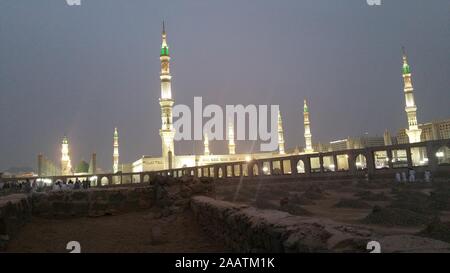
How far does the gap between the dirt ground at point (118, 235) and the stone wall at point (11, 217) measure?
0.60ft

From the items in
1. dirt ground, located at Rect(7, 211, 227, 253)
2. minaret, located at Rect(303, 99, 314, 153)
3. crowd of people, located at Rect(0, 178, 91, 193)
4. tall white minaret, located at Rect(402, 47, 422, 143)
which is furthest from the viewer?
minaret, located at Rect(303, 99, 314, 153)

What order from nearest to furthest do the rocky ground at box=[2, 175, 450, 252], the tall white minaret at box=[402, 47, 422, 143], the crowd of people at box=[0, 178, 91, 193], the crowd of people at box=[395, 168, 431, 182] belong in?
the rocky ground at box=[2, 175, 450, 252], the crowd of people at box=[395, 168, 431, 182], the crowd of people at box=[0, 178, 91, 193], the tall white minaret at box=[402, 47, 422, 143]

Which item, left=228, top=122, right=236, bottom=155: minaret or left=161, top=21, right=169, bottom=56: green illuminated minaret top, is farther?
left=228, top=122, right=236, bottom=155: minaret

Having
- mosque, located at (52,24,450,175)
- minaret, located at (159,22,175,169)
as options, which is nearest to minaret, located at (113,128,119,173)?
mosque, located at (52,24,450,175)

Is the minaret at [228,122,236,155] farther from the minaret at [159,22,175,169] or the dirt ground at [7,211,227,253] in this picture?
the dirt ground at [7,211,227,253]

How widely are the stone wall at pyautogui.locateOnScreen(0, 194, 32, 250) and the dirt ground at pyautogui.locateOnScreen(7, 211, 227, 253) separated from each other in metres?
0.18

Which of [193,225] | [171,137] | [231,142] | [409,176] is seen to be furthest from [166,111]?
[193,225]

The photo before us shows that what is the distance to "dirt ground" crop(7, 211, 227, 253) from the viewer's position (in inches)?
251

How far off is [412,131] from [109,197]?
160 feet

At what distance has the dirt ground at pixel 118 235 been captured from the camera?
6383mm

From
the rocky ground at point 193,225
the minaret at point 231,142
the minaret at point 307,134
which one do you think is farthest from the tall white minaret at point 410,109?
the rocky ground at point 193,225

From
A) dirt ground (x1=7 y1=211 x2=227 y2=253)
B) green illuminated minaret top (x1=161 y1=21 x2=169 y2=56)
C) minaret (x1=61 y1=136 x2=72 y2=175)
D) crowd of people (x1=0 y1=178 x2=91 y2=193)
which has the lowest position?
dirt ground (x1=7 y1=211 x2=227 y2=253)

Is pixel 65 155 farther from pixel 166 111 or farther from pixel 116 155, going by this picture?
pixel 166 111
